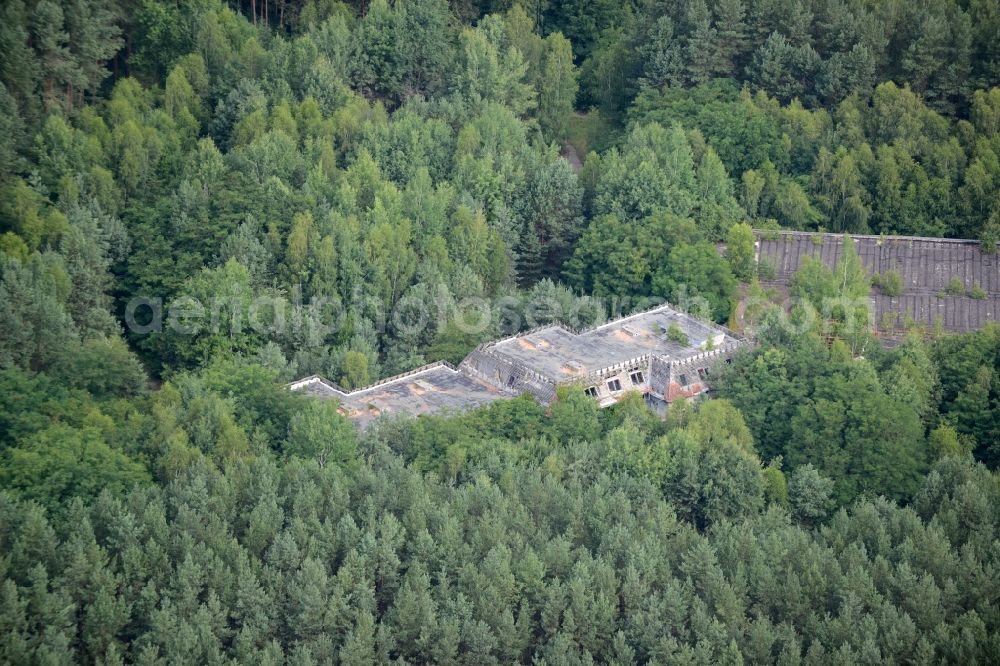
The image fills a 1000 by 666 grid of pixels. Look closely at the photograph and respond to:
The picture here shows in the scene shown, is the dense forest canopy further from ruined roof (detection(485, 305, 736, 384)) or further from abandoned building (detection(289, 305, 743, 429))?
ruined roof (detection(485, 305, 736, 384))

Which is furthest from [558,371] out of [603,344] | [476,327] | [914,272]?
[914,272]

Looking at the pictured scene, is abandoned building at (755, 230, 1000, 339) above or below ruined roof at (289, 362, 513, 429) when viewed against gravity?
above

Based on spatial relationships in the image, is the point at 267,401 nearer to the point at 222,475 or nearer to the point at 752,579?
the point at 222,475

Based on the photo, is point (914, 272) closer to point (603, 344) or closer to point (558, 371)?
point (603, 344)

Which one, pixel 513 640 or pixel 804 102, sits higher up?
pixel 804 102

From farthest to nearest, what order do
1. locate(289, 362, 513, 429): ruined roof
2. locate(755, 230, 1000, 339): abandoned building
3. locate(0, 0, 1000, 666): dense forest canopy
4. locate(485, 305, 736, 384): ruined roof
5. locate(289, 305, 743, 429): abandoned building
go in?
1. locate(755, 230, 1000, 339): abandoned building
2. locate(485, 305, 736, 384): ruined roof
3. locate(289, 305, 743, 429): abandoned building
4. locate(289, 362, 513, 429): ruined roof
5. locate(0, 0, 1000, 666): dense forest canopy

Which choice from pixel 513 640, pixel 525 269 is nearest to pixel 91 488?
pixel 513 640

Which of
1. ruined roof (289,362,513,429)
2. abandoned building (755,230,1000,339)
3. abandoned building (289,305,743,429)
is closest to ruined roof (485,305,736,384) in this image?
abandoned building (289,305,743,429)
